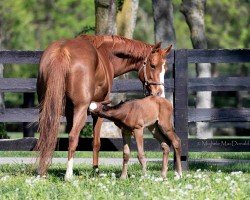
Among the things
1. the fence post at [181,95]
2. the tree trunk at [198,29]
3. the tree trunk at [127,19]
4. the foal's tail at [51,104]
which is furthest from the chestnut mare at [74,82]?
the tree trunk at [198,29]

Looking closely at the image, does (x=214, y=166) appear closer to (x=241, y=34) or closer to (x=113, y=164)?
(x=113, y=164)

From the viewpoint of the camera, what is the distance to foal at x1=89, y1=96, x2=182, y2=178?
11.0 meters

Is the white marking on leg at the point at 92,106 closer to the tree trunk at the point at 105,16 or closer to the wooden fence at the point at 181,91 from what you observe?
the wooden fence at the point at 181,91

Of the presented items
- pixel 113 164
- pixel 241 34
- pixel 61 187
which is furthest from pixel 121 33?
pixel 241 34

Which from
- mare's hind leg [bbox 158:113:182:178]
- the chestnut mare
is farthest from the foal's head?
mare's hind leg [bbox 158:113:182:178]

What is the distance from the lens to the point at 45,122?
10.8 m

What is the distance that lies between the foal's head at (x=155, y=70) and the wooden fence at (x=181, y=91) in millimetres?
1166

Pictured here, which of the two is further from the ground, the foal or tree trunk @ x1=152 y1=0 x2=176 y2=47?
tree trunk @ x1=152 y1=0 x2=176 y2=47

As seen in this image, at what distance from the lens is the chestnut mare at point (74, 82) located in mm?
10852

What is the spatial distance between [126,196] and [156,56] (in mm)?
3721

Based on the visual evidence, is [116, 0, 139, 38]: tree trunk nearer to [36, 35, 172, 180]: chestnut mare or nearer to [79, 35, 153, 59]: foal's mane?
[79, 35, 153, 59]: foal's mane

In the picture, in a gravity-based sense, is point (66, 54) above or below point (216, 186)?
above

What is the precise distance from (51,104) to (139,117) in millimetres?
1112

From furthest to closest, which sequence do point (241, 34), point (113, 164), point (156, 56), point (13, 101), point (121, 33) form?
point (241, 34) → point (13, 101) → point (121, 33) → point (113, 164) → point (156, 56)
